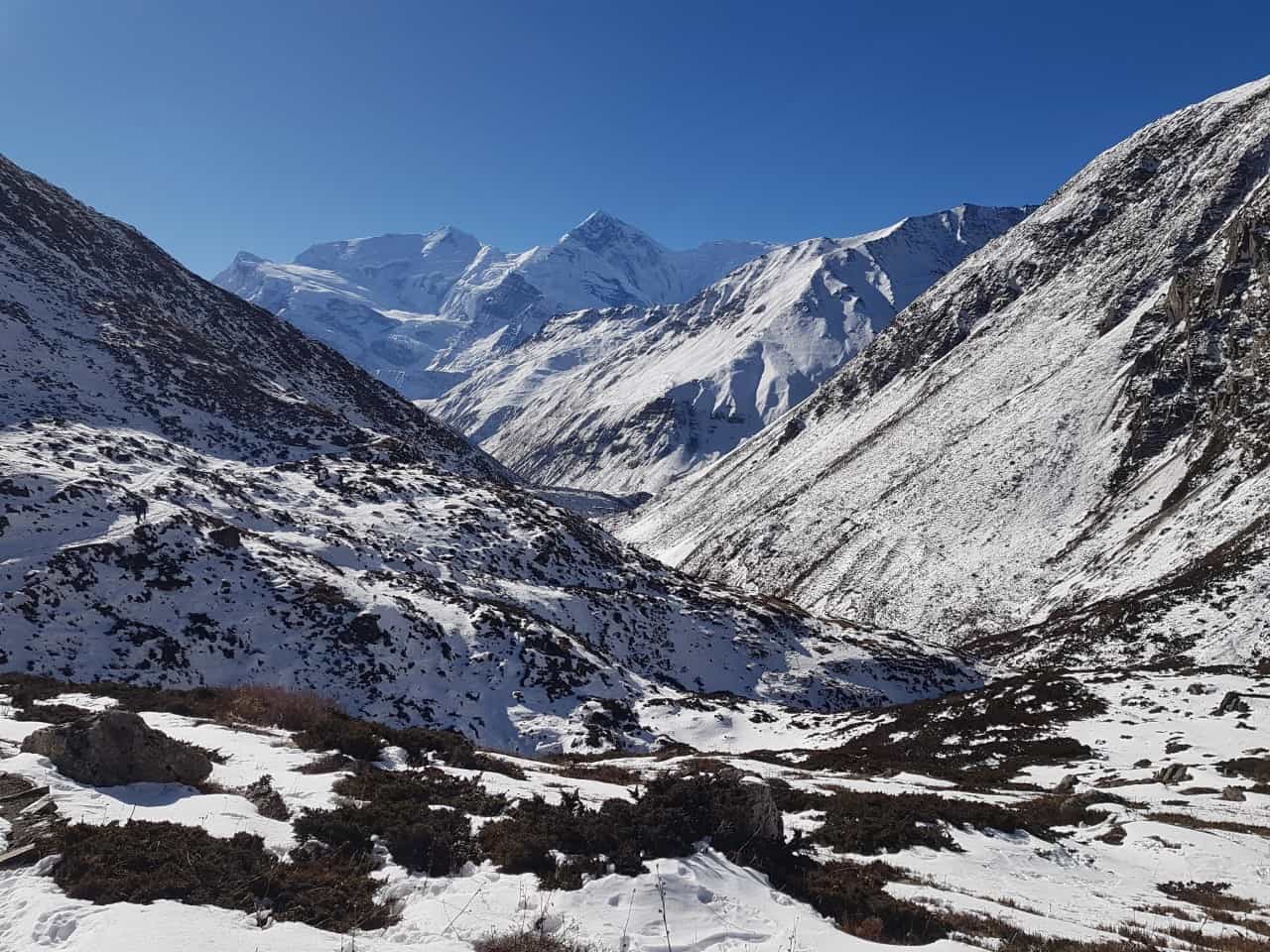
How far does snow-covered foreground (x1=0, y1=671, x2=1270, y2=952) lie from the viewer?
8.24 metres

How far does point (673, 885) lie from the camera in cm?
1005

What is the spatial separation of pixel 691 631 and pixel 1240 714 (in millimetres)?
28262

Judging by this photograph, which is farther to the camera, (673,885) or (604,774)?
(604,774)

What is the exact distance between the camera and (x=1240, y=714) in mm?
29266

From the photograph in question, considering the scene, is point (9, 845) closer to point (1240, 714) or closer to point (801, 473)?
point (1240, 714)

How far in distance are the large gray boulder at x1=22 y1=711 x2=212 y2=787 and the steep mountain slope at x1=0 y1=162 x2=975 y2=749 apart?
1554 centimetres

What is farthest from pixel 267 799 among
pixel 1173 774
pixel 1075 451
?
pixel 1075 451

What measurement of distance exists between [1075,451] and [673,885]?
8733 centimetres

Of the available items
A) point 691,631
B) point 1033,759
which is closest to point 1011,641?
point 691,631

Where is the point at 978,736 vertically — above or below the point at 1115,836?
above

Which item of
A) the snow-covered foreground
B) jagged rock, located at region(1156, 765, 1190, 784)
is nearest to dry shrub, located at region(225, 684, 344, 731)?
the snow-covered foreground

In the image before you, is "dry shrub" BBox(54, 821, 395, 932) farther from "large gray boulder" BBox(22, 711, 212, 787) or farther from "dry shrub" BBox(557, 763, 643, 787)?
"dry shrub" BBox(557, 763, 643, 787)

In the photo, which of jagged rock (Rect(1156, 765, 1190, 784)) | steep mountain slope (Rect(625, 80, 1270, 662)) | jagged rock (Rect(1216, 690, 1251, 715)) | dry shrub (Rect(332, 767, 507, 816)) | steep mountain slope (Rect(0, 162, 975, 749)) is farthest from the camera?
steep mountain slope (Rect(625, 80, 1270, 662))

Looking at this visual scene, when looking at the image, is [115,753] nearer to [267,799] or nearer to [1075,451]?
[267,799]
